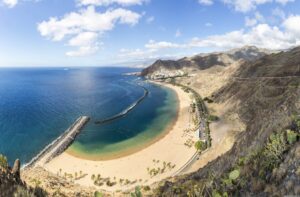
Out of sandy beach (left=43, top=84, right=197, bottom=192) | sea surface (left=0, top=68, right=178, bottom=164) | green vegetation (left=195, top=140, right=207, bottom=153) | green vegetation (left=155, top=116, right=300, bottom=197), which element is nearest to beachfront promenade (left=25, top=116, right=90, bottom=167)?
sandy beach (left=43, top=84, right=197, bottom=192)

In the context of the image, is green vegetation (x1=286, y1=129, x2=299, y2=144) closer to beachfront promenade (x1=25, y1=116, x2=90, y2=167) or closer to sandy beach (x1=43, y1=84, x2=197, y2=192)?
sandy beach (x1=43, y1=84, x2=197, y2=192)

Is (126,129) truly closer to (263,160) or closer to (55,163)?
(55,163)

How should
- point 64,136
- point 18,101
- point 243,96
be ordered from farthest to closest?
point 18,101
point 243,96
point 64,136

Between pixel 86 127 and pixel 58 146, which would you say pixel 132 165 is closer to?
pixel 58 146

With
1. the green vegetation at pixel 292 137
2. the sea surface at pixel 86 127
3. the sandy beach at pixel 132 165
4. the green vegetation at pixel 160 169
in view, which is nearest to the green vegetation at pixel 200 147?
the sandy beach at pixel 132 165

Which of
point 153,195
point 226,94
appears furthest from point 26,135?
Answer: point 226,94

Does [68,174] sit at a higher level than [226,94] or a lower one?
lower
